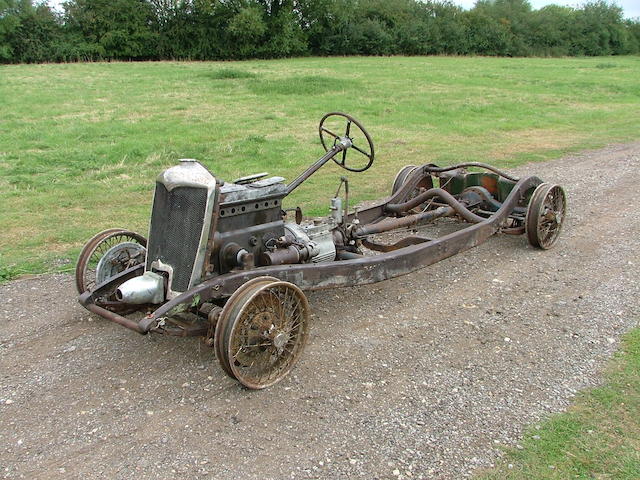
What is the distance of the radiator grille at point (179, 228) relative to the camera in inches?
166

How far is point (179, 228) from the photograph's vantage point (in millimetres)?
4289

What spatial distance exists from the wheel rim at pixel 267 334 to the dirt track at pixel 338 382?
0.13 meters

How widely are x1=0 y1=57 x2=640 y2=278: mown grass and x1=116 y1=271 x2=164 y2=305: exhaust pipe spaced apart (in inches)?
88.9

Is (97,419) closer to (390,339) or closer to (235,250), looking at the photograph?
(235,250)

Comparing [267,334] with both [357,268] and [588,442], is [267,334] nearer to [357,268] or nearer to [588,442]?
[357,268]

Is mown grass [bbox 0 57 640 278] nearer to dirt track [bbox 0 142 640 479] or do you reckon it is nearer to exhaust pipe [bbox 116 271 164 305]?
dirt track [bbox 0 142 640 479]

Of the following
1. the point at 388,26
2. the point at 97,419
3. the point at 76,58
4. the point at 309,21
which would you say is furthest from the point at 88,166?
the point at 388,26

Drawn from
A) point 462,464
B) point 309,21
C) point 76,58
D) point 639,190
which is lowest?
point 462,464

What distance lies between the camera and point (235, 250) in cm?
452

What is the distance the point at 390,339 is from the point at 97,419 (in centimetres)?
215

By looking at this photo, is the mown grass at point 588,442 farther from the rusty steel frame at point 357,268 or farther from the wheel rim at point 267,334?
the rusty steel frame at point 357,268

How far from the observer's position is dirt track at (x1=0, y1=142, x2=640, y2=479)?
341 cm

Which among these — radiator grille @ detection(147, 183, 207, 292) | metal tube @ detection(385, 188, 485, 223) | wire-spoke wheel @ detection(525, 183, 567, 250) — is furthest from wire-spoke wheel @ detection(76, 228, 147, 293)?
wire-spoke wheel @ detection(525, 183, 567, 250)

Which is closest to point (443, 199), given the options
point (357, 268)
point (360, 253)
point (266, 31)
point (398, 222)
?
point (398, 222)
